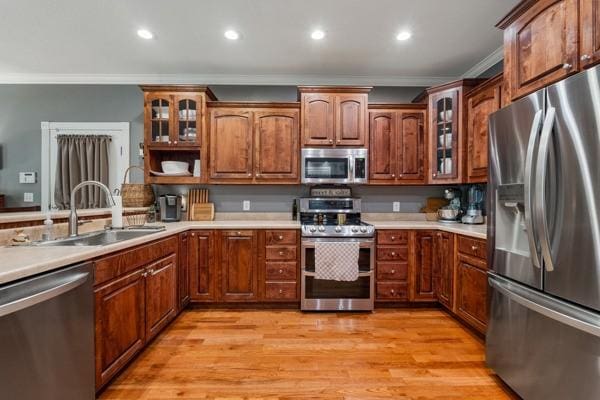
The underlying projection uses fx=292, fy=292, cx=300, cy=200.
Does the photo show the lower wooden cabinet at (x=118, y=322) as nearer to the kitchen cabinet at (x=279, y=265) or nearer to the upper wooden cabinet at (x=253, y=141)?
the kitchen cabinet at (x=279, y=265)

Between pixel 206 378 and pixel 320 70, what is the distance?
127 inches

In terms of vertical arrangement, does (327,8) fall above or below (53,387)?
above

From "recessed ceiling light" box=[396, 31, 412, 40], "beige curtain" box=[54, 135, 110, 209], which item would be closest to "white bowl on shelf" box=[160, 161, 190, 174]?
"beige curtain" box=[54, 135, 110, 209]

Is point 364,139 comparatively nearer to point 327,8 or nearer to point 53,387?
point 327,8

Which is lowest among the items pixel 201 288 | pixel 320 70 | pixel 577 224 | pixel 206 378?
pixel 206 378

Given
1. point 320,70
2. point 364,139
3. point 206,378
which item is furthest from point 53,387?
point 320,70

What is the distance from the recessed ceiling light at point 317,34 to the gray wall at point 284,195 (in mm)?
1654

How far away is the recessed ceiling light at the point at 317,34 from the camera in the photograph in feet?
8.71

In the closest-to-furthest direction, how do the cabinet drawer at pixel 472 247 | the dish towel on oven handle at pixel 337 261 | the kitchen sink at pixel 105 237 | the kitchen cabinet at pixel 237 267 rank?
the kitchen sink at pixel 105 237 < the cabinet drawer at pixel 472 247 < the dish towel on oven handle at pixel 337 261 < the kitchen cabinet at pixel 237 267

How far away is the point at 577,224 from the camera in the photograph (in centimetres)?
128

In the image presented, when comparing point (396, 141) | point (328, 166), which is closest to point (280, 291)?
point (328, 166)

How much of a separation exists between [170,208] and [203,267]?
2.72 ft

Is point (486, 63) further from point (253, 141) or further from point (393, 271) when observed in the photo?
point (253, 141)

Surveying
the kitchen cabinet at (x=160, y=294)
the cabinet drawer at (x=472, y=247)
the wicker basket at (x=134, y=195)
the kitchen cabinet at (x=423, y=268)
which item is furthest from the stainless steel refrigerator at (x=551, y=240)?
the wicker basket at (x=134, y=195)
